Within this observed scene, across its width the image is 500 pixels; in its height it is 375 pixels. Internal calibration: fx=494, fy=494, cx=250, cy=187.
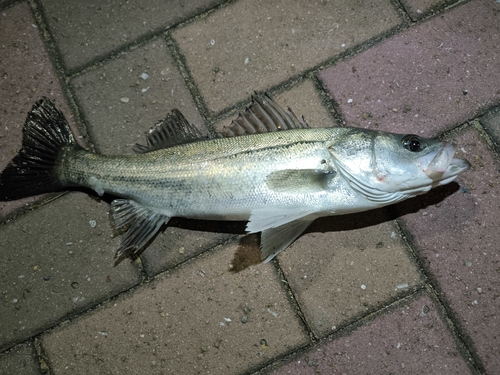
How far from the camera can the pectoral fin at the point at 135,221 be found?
10.2 feet

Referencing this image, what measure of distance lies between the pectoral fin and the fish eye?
151cm

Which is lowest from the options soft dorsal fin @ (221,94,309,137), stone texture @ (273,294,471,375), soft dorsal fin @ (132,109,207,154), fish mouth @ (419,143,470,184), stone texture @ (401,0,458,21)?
stone texture @ (273,294,471,375)

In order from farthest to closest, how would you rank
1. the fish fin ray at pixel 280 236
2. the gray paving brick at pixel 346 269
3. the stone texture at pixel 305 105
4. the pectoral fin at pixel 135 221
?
the stone texture at pixel 305 105 → the gray paving brick at pixel 346 269 → the pectoral fin at pixel 135 221 → the fish fin ray at pixel 280 236

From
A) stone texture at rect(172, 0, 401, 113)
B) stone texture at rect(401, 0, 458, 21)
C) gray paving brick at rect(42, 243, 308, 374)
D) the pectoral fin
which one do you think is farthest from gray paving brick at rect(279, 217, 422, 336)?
stone texture at rect(401, 0, 458, 21)

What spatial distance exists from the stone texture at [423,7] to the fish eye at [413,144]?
3.87 ft

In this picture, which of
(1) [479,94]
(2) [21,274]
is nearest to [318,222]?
(1) [479,94]

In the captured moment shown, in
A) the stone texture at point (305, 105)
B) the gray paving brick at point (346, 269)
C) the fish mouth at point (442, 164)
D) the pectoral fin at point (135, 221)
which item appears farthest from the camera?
the stone texture at point (305, 105)

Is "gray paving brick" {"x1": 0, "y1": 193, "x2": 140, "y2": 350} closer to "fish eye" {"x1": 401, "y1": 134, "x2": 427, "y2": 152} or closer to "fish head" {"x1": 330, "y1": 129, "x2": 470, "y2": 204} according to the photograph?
"fish head" {"x1": 330, "y1": 129, "x2": 470, "y2": 204}

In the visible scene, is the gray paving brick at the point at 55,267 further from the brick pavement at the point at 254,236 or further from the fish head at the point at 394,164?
the fish head at the point at 394,164

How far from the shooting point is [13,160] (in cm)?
326


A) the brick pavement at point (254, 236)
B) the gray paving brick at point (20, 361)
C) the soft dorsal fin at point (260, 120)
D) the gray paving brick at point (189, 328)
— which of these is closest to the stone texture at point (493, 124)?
the brick pavement at point (254, 236)

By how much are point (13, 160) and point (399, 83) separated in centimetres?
267

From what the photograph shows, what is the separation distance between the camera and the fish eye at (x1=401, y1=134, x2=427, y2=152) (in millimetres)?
2859

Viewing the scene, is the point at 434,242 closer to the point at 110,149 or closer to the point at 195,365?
the point at 195,365
